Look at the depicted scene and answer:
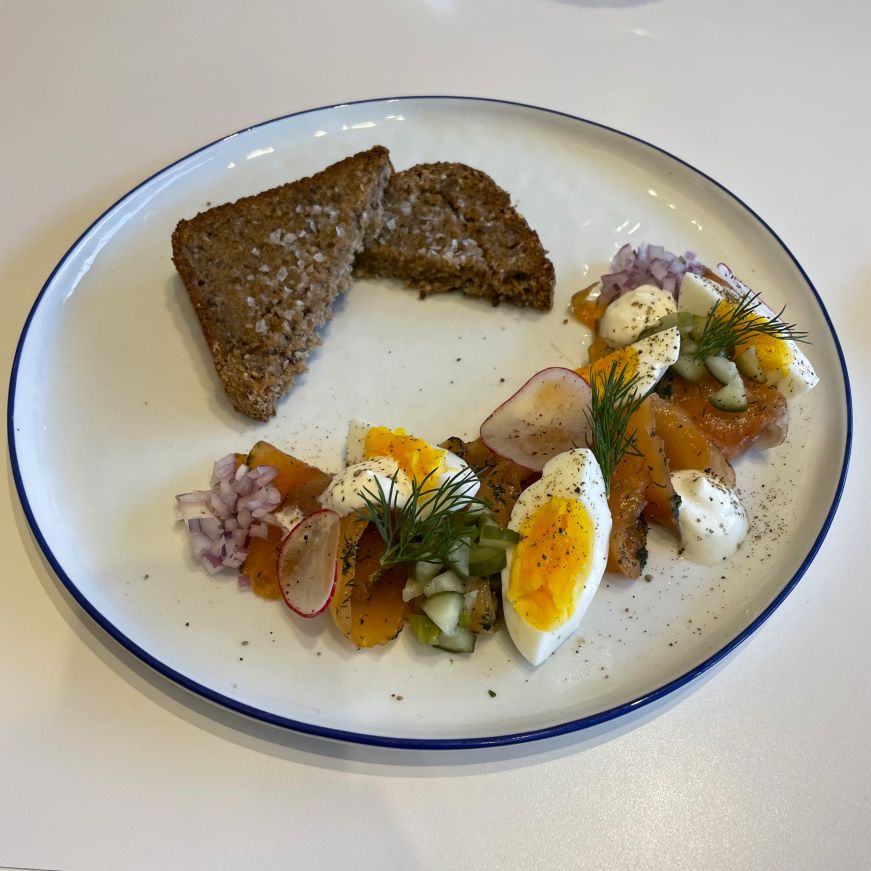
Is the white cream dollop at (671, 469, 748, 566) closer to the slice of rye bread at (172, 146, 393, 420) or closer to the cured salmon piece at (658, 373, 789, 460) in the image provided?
the cured salmon piece at (658, 373, 789, 460)

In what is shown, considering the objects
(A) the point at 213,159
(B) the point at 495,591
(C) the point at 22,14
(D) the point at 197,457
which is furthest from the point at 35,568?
(C) the point at 22,14

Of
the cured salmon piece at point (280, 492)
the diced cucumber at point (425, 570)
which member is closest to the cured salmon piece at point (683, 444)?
the diced cucumber at point (425, 570)

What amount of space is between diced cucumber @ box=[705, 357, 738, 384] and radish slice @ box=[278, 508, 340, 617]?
146cm

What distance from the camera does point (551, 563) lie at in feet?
6.59

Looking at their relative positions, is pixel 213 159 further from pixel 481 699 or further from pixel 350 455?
pixel 481 699

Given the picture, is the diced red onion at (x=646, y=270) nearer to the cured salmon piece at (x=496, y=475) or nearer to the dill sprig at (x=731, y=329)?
the dill sprig at (x=731, y=329)

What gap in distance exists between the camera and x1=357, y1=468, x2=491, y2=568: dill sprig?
2.01m

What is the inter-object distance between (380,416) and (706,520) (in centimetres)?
121

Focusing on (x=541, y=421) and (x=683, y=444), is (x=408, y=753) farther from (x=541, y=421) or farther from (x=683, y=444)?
(x=683, y=444)

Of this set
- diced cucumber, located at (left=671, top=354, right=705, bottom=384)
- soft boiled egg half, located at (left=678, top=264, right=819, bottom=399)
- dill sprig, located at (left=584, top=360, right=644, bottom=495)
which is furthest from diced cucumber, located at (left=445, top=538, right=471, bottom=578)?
soft boiled egg half, located at (left=678, top=264, right=819, bottom=399)

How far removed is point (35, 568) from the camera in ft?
7.36

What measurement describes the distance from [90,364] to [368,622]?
1.49m

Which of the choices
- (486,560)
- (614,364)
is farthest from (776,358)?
(486,560)

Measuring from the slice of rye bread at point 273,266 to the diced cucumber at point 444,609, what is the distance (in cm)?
102
